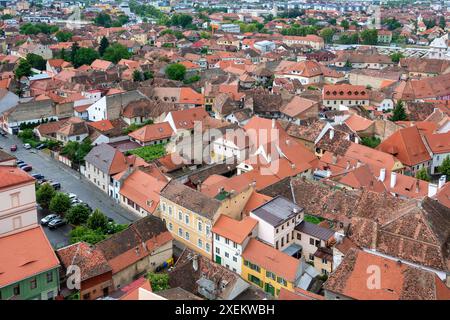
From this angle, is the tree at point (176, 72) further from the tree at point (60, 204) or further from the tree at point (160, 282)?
the tree at point (160, 282)

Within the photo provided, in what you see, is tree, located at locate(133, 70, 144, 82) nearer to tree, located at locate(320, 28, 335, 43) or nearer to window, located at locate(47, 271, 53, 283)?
window, located at locate(47, 271, 53, 283)

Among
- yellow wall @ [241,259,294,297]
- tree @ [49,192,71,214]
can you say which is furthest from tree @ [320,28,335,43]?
yellow wall @ [241,259,294,297]

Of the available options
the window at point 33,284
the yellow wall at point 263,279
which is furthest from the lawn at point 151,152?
the window at point 33,284

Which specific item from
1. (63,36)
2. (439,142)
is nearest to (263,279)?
(439,142)

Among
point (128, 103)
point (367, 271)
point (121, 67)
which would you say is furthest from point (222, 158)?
point (121, 67)

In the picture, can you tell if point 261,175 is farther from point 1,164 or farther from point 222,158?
point 1,164

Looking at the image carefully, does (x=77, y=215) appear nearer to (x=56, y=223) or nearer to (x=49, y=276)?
(x=56, y=223)
